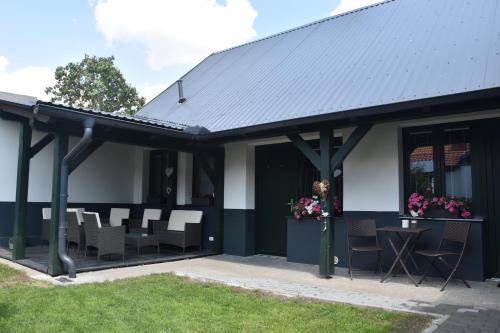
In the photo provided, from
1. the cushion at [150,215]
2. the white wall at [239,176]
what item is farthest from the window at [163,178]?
the white wall at [239,176]

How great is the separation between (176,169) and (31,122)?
412cm

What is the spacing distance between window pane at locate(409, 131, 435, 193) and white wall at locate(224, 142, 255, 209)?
10.7 feet

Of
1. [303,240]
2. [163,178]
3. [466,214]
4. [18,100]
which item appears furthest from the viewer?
[163,178]

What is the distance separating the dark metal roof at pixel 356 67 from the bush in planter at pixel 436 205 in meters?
1.61

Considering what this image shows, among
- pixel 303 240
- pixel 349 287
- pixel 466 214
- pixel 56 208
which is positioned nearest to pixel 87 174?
pixel 56 208

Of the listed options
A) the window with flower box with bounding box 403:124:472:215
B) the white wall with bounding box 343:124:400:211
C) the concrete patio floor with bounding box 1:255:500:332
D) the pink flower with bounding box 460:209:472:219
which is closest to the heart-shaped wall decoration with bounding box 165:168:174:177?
the concrete patio floor with bounding box 1:255:500:332

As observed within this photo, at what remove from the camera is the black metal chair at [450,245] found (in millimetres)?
5621

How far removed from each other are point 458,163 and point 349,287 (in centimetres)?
257

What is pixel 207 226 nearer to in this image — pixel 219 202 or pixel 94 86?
pixel 219 202

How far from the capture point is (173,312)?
4.31 metres

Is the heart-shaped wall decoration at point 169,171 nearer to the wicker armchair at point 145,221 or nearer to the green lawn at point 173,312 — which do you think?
the wicker armchair at point 145,221

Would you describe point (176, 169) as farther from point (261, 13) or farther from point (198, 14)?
point (198, 14)

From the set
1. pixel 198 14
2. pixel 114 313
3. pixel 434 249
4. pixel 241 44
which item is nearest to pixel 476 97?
pixel 434 249

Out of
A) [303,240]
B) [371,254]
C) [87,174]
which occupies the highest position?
[87,174]
